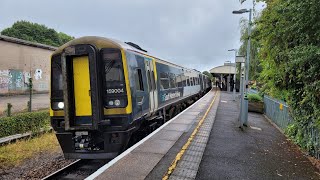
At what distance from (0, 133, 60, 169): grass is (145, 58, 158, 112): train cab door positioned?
3784 mm

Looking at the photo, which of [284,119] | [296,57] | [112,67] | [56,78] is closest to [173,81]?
[284,119]

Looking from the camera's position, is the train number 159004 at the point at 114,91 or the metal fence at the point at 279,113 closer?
the train number 159004 at the point at 114,91

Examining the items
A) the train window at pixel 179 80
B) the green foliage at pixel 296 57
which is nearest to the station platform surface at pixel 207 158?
the green foliage at pixel 296 57

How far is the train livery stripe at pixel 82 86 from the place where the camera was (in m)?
7.74

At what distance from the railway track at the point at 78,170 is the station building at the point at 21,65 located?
20030mm

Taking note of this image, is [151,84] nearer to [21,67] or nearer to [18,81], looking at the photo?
[18,81]

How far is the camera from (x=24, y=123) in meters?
14.2

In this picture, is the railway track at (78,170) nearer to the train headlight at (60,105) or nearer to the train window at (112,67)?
the train headlight at (60,105)

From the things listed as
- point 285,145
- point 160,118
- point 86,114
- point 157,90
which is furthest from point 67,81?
point 285,145

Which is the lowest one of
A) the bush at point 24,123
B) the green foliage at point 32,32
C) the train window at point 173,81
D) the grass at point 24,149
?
the grass at point 24,149

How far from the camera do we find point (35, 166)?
8969 millimetres

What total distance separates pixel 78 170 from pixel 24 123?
730cm

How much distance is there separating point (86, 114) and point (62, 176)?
1588 mm

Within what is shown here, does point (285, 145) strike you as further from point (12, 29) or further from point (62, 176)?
point (12, 29)
